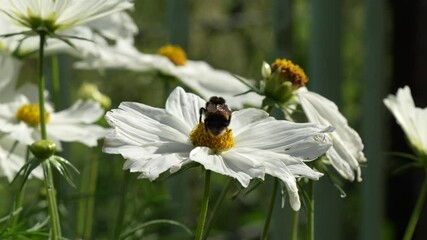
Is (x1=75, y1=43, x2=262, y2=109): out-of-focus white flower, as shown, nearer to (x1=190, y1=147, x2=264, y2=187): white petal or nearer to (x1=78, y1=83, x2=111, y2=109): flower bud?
(x1=78, y1=83, x2=111, y2=109): flower bud

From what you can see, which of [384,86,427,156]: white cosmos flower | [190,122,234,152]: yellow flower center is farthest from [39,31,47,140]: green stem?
[384,86,427,156]: white cosmos flower

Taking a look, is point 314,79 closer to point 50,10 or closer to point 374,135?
point 374,135

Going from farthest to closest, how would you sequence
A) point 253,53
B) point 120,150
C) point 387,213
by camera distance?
point 253,53 → point 387,213 → point 120,150

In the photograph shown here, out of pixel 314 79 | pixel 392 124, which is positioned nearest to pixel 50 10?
pixel 314 79

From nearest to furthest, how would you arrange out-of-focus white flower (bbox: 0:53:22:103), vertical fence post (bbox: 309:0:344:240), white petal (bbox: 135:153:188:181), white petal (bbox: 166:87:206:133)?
white petal (bbox: 135:153:188:181) → white petal (bbox: 166:87:206:133) → out-of-focus white flower (bbox: 0:53:22:103) → vertical fence post (bbox: 309:0:344:240)

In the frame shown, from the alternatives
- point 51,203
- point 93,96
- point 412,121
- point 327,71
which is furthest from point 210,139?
point 327,71

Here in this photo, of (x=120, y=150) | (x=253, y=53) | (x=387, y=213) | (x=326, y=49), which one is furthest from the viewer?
(x=253, y=53)

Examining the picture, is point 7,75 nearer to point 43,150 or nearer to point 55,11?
point 55,11
